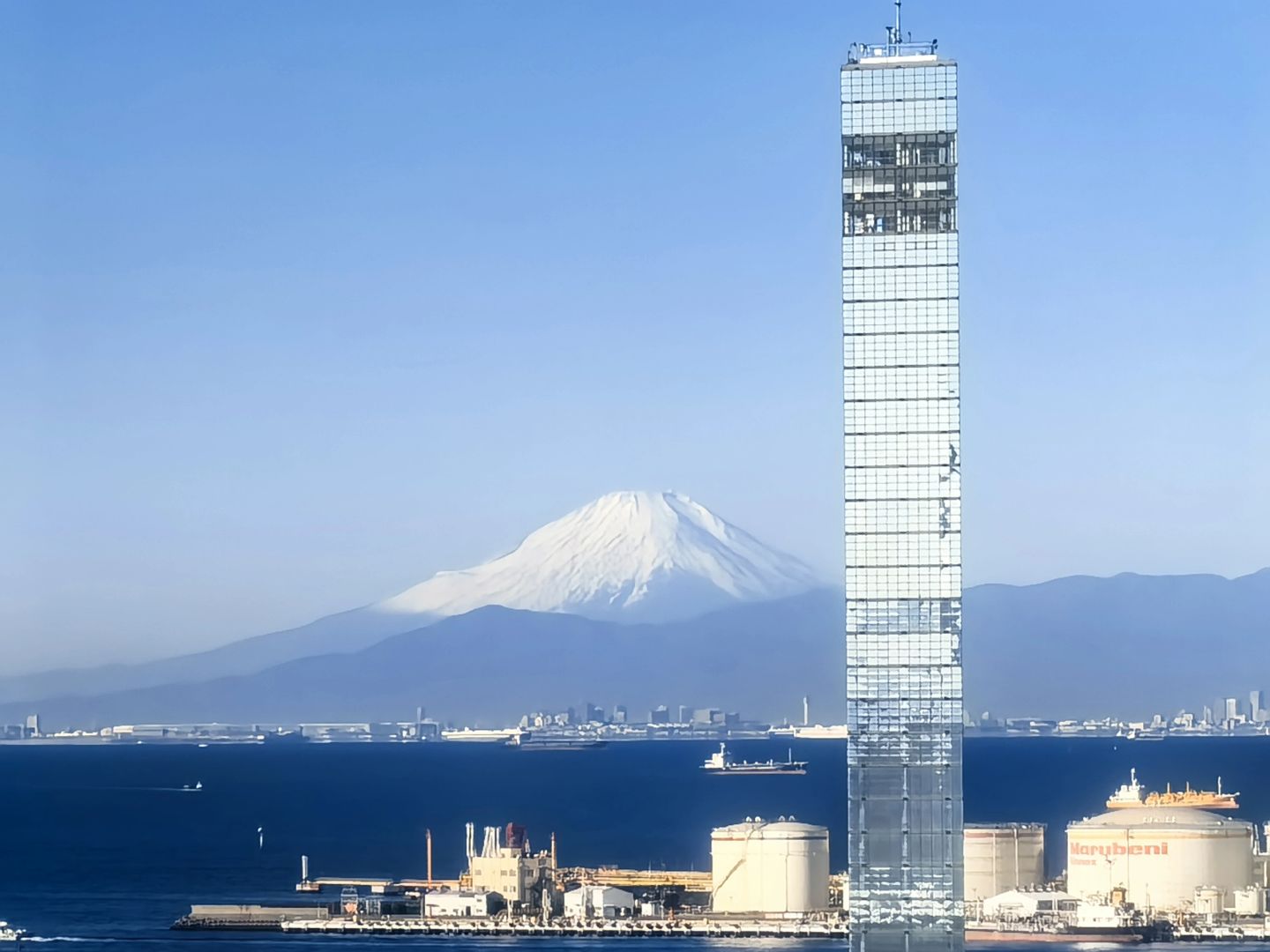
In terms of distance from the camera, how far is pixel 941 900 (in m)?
51.9

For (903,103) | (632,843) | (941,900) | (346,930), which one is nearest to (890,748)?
(941,900)

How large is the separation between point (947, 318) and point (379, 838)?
89.0 m

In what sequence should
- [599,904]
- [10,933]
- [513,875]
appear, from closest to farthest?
[10,933] < [599,904] < [513,875]

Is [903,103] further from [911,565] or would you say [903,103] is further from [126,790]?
[126,790]

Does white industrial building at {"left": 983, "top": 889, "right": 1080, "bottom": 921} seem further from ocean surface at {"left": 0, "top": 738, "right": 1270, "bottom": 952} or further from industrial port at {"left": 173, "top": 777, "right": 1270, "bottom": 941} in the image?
ocean surface at {"left": 0, "top": 738, "right": 1270, "bottom": 952}

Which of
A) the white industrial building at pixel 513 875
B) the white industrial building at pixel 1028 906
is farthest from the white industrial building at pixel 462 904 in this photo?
the white industrial building at pixel 1028 906

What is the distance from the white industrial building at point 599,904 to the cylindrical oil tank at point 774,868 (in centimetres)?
353

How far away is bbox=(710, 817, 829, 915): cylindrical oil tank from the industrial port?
0.04 metres

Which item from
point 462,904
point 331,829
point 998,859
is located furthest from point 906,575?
point 331,829

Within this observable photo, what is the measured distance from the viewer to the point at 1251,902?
8675cm

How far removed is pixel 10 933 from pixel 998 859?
35116 mm

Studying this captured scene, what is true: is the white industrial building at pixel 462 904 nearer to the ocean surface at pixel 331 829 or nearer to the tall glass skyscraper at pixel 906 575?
the ocean surface at pixel 331 829

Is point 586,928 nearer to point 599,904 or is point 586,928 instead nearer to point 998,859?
point 599,904

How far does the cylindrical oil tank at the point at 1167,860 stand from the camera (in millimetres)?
87875
